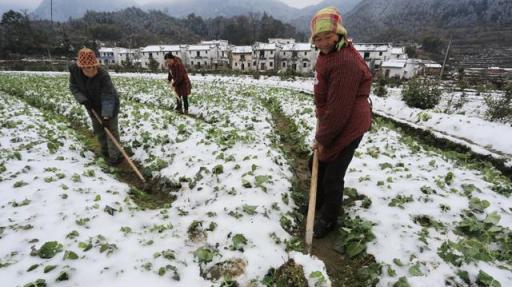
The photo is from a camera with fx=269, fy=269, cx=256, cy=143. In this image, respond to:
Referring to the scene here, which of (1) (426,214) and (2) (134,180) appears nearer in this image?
(1) (426,214)

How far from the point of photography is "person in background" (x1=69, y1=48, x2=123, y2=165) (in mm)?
5934

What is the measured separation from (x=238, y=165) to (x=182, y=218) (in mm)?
1568

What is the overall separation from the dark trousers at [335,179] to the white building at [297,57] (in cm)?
6881

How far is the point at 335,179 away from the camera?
3.57 meters

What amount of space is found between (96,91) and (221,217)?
15.2 feet

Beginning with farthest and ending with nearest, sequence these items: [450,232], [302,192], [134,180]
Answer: [134,180] < [302,192] < [450,232]

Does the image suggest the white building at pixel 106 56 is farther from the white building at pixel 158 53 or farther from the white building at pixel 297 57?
the white building at pixel 297 57

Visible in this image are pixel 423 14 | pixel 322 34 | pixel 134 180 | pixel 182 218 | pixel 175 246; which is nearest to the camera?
pixel 322 34

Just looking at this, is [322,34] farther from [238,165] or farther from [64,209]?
[64,209]

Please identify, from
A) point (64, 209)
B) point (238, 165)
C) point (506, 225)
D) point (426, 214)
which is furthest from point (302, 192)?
point (64, 209)

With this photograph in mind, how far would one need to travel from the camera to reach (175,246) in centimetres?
338

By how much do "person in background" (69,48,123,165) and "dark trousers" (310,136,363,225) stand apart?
507cm

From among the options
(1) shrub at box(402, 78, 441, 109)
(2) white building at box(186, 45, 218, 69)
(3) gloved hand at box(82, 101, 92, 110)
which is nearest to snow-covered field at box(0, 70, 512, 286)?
(3) gloved hand at box(82, 101, 92, 110)

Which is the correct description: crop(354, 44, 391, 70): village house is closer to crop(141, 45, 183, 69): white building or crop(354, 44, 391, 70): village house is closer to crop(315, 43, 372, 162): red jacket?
crop(141, 45, 183, 69): white building
